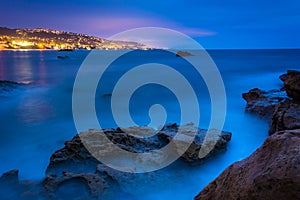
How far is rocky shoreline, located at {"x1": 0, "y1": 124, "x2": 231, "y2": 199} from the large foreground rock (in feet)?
5.80

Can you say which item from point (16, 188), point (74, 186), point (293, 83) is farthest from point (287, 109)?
point (16, 188)

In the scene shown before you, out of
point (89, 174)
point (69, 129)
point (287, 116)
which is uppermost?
point (287, 116)

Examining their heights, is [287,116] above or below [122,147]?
above

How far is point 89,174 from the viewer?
3771 mm

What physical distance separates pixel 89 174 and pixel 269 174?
2719mm

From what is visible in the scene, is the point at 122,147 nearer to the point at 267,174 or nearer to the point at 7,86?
the point at 267,174

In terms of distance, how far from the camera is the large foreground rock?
1858 mm

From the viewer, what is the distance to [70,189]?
359cm

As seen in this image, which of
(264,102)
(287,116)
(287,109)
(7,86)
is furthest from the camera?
(7,86)

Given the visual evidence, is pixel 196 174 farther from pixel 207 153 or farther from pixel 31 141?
pixel 31 141

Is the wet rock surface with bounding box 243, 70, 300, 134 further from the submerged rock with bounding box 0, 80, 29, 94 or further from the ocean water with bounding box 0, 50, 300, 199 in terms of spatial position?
the submerged rock with bounding box 0, 80, 29, 94

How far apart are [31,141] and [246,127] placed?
6.31m

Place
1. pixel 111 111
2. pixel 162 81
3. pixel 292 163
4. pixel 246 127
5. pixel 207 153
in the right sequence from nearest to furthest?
pixel 292 163 < pixel 207 153 < pixel 246 127 < pixel 111 111 < pixel 162 81

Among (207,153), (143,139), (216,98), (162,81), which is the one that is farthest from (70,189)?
(162,81)
